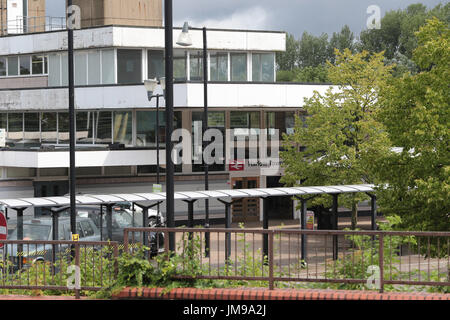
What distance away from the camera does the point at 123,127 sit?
1533 inches

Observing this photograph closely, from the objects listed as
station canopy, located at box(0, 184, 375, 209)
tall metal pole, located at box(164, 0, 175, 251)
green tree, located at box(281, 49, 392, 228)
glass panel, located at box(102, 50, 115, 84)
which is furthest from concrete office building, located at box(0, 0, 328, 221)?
tall metal pole, located at box(164, 0, 175, 251)

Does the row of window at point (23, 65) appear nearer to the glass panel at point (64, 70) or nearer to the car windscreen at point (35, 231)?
the glass panel at point (64, 70)

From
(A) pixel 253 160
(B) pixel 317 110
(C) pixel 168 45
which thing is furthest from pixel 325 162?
(C) pixel 168 45

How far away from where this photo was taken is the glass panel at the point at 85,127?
38938 millimetres

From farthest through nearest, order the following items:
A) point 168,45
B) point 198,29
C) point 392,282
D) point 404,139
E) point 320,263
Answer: point 198,29, point 404,139, point 168,45, point 320,263, point 392,282

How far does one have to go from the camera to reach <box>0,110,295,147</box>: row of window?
3894cm

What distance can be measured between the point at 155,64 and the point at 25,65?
800 cm

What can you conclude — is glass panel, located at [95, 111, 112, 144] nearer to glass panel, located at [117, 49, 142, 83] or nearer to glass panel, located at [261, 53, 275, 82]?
glass panel, located at [117, 49, 142, 83]

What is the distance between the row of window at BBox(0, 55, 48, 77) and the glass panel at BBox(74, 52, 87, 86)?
8.31 ft

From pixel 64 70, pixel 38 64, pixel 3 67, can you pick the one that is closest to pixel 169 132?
pixel 64 70
